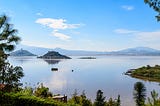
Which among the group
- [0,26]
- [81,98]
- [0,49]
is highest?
[0,26]

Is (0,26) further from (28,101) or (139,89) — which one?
(139,89)

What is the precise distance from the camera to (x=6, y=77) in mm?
22672

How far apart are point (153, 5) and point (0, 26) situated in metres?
14.2

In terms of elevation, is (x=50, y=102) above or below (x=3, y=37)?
below

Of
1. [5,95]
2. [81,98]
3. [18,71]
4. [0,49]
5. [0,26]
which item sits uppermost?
[0,26]

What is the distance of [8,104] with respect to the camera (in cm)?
1861

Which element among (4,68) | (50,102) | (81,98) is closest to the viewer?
(50,102)

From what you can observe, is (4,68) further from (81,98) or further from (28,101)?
(81,98)

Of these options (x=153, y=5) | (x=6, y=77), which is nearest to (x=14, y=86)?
(x=6, y=77)

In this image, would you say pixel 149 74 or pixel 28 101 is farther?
pixel 149 74

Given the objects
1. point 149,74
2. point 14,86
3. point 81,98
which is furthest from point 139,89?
point 149,74

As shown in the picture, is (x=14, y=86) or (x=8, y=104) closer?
(x=8, y=104)

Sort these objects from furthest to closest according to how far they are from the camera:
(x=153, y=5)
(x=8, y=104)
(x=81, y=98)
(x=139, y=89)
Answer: (x=139, y=89) < (x=81, y=98) < (x=8, y=104) < (x=153, y=5)

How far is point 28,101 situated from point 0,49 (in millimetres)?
5231
